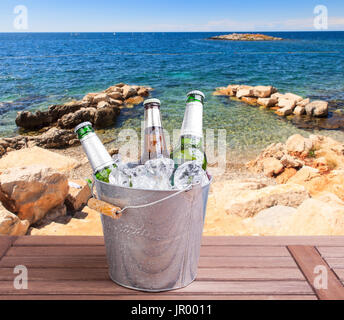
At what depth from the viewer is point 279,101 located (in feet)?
32.6

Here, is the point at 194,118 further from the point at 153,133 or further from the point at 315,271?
the point at 315,271

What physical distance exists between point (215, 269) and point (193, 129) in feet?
1.28

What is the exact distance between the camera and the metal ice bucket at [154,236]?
754mm

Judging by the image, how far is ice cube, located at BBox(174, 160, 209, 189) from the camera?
782mm

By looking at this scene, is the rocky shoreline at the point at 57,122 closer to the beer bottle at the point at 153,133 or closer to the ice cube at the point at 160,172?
the beer bottle at the point at 153,133

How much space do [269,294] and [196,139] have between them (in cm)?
44

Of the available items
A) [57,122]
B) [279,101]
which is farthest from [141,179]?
[279,101]

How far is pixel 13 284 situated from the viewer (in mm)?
838

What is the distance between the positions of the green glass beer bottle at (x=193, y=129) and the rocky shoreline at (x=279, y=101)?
28.2ft

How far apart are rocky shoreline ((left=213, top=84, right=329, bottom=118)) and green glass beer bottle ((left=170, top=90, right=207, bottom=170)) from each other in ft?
28.2
